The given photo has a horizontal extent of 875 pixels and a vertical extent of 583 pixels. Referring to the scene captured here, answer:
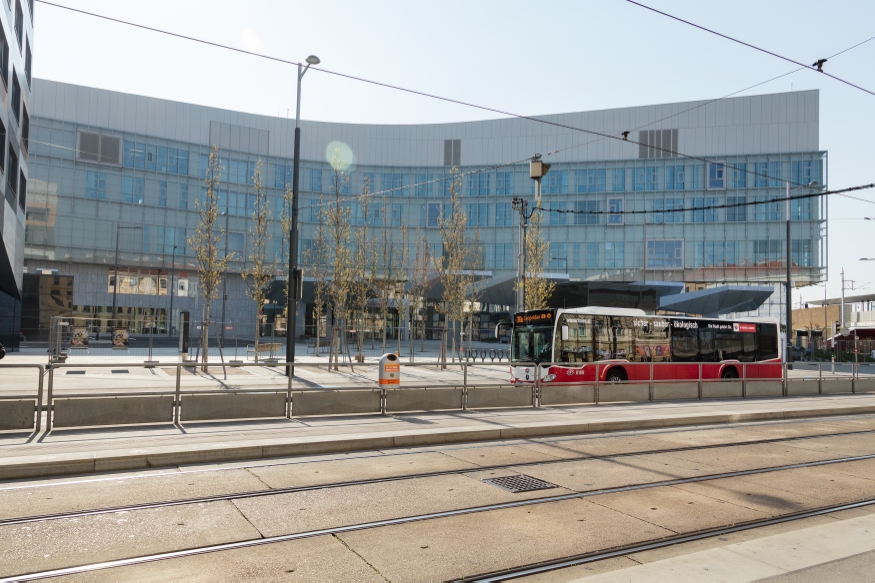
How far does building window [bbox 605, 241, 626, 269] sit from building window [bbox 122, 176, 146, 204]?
4766cm

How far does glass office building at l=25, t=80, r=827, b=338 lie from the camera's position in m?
65.5

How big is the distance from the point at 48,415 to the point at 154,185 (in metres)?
62.3

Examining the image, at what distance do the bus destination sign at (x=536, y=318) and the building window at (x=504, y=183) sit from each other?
52199 mm

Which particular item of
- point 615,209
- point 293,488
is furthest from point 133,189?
point 293,488

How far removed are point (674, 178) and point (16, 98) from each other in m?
58.3


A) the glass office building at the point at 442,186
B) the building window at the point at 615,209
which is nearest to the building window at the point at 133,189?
the glass office building at the point at 442,186

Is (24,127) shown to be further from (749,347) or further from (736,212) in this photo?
(736,212)

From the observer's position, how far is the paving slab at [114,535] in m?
5.62

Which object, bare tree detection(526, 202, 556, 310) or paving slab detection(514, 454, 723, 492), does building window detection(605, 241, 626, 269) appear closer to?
bare tree detection(526, 202, 556, 310)

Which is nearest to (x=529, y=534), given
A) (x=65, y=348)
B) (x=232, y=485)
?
(x=232, y=485)

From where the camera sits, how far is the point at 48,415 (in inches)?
460

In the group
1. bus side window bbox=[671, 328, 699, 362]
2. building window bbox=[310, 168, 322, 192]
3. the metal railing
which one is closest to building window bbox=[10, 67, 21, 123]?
the metal railing

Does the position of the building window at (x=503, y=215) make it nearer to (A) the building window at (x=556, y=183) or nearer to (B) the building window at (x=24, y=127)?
(A) the building window at (x=556, y=183)

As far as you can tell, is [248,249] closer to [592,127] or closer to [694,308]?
[592,127]
